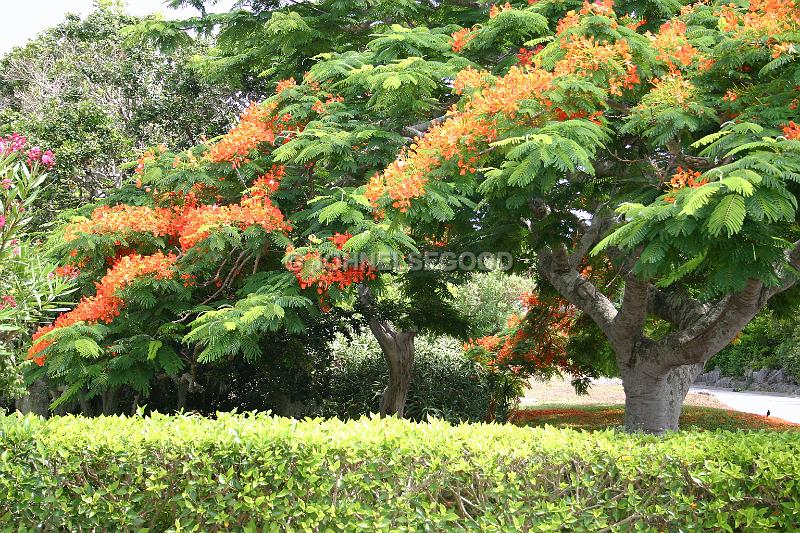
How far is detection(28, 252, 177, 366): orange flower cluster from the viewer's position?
23.9 ft

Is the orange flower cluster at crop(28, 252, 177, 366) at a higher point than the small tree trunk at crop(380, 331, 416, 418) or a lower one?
higher

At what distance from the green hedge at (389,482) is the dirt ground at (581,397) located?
18.2 m

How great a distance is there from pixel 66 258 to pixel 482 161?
16.5 feet

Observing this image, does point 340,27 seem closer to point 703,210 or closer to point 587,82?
point 587,82

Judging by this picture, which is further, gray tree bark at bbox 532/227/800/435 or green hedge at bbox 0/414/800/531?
gray tree bark at bbox 532/227/800/435

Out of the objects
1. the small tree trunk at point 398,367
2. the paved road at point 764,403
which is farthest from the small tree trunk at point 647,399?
the paved road at point 764,403

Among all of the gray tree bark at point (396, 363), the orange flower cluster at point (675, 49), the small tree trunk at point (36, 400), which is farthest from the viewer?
the gray tree bark at point (396, 363)

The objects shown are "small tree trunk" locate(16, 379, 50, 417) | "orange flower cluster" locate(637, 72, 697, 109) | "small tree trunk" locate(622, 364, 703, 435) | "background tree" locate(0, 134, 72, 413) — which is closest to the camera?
"background tree" locate(0, 134, 72, 413)

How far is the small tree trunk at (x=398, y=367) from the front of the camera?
12.1 meters

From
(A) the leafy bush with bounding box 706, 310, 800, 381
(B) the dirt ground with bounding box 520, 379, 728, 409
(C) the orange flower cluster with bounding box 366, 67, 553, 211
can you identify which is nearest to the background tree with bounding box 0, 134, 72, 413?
(C) the orange flower cluster with bounding box 366, 67, 553, 211

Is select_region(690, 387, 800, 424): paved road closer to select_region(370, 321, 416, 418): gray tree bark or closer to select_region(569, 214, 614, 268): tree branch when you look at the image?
select_region(370, 321, 416, 418): gray tree bark

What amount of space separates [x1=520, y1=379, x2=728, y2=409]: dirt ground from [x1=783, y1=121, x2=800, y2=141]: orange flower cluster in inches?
688

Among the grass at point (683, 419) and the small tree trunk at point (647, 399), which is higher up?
the small tree trunk at point (647, 399)

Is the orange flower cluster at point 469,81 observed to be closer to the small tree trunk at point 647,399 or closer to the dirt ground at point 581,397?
the small tree trunk at point 647,399
